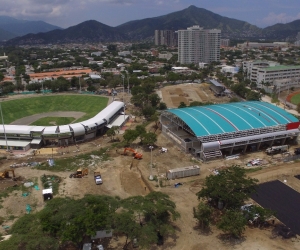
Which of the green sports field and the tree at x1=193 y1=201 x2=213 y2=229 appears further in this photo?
the green sports field

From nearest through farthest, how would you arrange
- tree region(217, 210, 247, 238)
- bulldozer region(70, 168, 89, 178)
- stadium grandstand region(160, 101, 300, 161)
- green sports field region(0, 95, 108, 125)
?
tree region(217, 210, 247, 238), bulldozer region(70, 168, 89, 178), stadium grandstand region(160, 101, 300, 161), green sports field region(0, 95, 108, 125)

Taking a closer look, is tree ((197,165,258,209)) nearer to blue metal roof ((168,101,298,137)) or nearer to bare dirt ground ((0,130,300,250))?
bare dirt ground ((0,130,300,250))

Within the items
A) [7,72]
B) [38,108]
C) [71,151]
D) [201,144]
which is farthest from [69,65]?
[201,144]

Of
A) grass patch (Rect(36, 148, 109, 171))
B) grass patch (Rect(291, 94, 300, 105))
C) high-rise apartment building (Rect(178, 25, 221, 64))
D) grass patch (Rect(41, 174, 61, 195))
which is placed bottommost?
grass patch (Rect(291, 94, 300, 105))

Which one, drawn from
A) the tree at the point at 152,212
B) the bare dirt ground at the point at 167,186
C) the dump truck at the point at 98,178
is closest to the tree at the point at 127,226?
the tree at the point at 152,212

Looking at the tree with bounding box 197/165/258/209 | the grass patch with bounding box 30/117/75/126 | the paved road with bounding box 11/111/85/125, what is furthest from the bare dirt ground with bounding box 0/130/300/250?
the paved road with bounding box 11/111/85/125

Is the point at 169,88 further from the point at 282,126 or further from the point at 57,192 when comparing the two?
the point at 57,192
